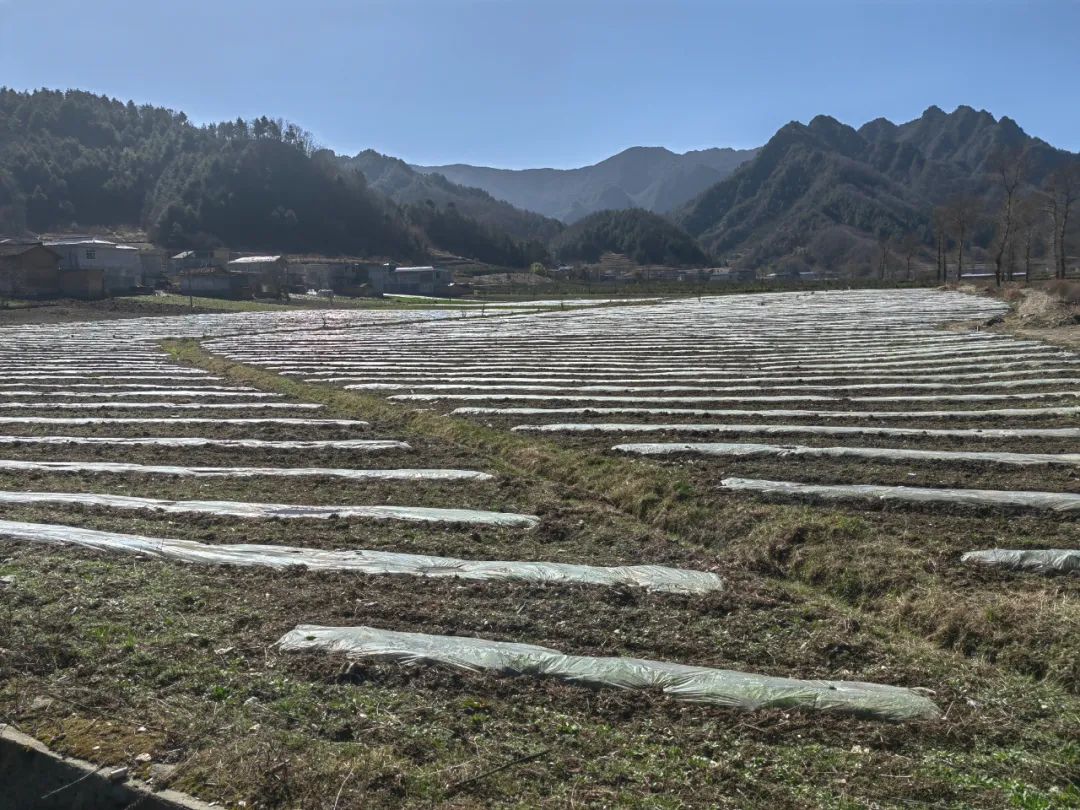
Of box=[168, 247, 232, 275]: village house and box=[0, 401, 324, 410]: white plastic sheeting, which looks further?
box=[168, 247, 232, 275]: village house

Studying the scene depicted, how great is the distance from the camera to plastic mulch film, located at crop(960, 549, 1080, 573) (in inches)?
209

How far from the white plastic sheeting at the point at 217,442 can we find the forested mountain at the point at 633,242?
129 m

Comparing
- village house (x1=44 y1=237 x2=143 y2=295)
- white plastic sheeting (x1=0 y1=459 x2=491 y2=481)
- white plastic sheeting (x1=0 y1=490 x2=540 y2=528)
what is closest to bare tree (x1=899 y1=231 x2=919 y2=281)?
village house (x1=44 y1=237 x2=143 y2=295)

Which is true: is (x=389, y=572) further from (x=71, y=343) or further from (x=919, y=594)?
(x=71, y=343)

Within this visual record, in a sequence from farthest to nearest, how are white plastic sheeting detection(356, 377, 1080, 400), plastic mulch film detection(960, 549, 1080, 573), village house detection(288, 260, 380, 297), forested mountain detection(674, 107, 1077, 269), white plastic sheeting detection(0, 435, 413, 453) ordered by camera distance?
1. forested mountain detection(674, 107, 1077, 269)
2. village house detection(288, 260, 380, 297)
3. white plastic sheeting detection(356, 377, 1080, 400)
4. white plastic sheeting detection(0, 435, 413, 453)
5. plastic mulch film detection(960, 549, 1080, 573)

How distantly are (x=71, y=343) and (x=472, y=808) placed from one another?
28911mm

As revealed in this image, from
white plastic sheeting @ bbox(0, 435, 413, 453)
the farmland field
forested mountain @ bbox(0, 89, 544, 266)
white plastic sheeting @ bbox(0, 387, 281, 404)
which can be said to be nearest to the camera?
the farmland field

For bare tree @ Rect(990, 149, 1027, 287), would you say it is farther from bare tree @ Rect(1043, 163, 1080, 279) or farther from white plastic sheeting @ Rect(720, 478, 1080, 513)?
white plastic sheeting @ Rect(720, 478, 1080, 513)

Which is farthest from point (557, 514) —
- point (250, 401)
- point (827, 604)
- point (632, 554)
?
point (250, 401)

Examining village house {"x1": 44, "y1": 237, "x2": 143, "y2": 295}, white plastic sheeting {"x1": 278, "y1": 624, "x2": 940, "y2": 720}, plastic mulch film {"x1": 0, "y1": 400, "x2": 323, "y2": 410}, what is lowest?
white plastic sheeting {"x1": 278, "y1": 624, "x2": 940, "y2": 720}

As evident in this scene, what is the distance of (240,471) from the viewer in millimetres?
8766

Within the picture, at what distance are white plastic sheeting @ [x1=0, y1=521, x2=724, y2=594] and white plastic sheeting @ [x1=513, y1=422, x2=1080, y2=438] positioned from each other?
4651 millimetres

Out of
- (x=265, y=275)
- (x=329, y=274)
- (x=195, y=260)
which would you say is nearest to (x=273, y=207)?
(x=195, y=260)

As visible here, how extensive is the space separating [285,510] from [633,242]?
137 metres
